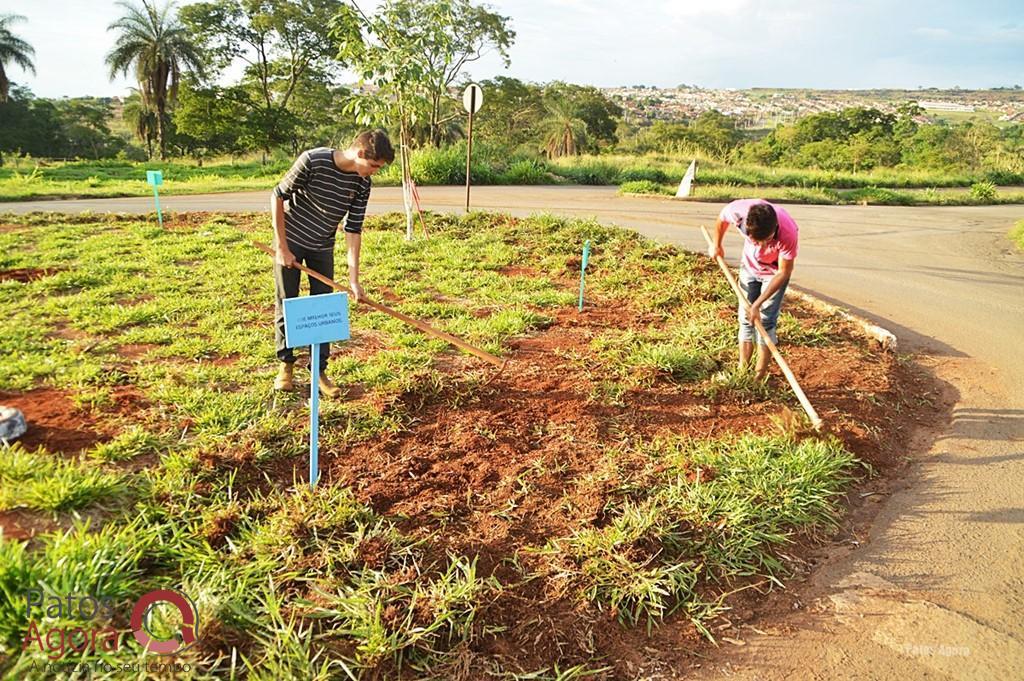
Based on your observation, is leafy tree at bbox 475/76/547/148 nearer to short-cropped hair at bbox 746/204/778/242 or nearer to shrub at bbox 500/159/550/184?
shrub at bbox 500/159/550/184

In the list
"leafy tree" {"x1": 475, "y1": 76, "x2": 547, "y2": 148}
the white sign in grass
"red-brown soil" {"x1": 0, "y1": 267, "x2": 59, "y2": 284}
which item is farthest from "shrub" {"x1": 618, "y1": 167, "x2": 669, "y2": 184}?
"red-brown soil" {"x1": 0, "y1": 267, "x2": 59, "y2": 284}

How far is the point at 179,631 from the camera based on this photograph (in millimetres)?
2084

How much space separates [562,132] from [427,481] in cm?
2769

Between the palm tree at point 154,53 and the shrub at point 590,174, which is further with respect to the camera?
the palm tree at point 154,53

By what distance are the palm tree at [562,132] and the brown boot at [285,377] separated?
25764 mm

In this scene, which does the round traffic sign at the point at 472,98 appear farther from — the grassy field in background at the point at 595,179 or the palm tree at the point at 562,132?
the palm tree at the point at 562,132

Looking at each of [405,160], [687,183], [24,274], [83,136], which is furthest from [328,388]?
[83,136]

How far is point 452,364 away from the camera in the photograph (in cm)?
468

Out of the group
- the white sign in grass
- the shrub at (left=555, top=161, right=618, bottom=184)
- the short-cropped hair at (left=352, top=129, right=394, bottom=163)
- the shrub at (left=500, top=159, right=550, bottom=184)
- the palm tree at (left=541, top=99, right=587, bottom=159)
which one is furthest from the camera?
the palm tree at (left=541, top=99, right=587, bottom=159)

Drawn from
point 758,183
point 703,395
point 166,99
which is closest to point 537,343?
point 703,395

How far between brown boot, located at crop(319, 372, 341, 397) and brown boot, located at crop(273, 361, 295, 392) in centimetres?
21

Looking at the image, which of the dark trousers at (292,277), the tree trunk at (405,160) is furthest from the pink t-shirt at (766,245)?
the tree trunk at (405,160)

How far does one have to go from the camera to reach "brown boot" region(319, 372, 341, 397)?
4.04 metres

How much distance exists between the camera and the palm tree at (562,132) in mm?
Result: 28375
